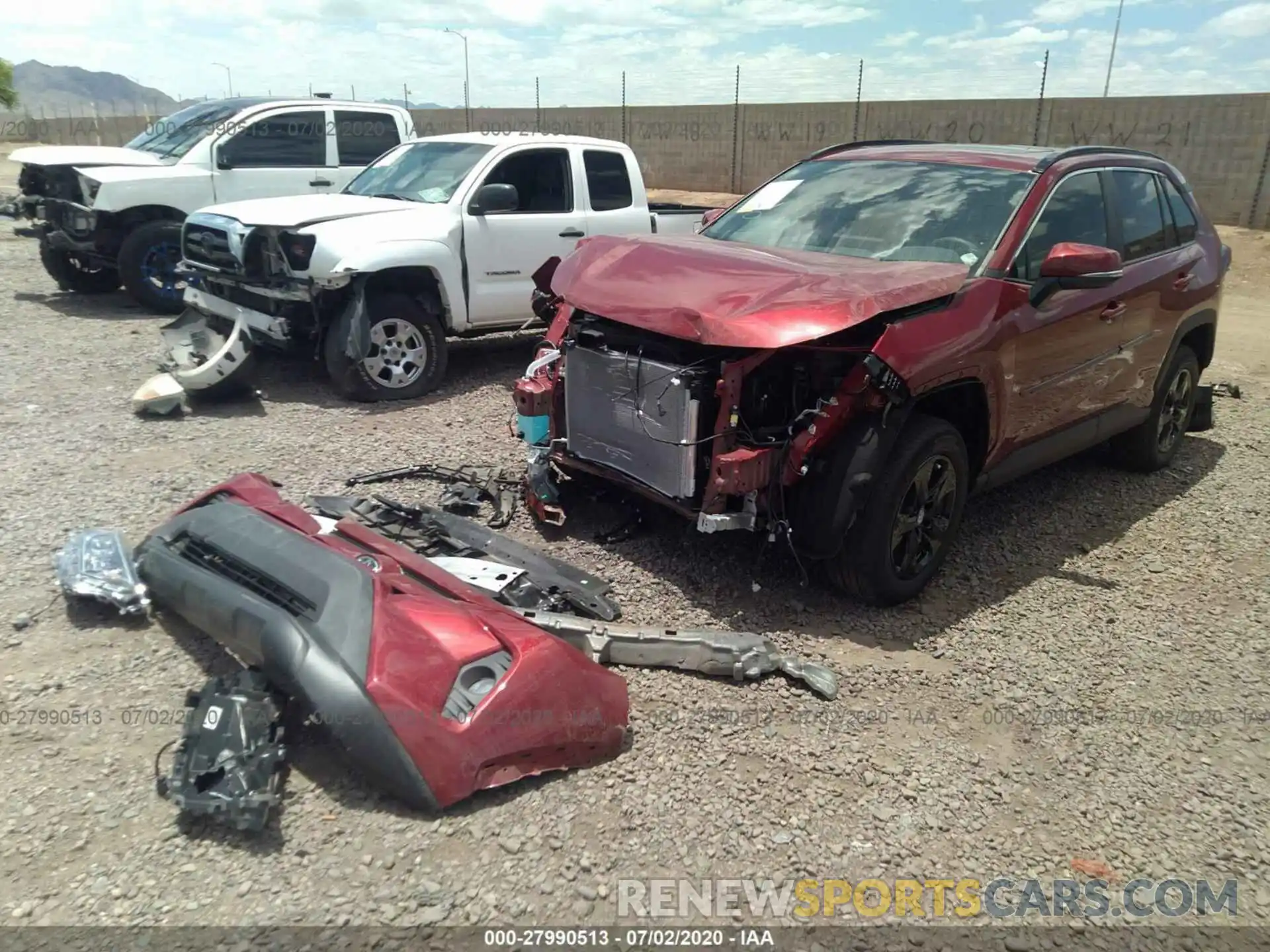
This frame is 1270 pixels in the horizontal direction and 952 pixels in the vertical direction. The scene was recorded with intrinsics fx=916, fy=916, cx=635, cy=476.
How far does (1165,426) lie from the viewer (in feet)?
20.0

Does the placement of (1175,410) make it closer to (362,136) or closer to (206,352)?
(206,352)

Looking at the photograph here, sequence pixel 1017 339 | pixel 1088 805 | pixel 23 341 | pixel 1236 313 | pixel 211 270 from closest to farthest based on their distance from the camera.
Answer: pixel 1088 805, pixel 1017 339, pixel 211 270, pixel 23 341, pixel 1236 313

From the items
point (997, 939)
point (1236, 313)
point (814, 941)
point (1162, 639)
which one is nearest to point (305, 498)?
point (814, 941)

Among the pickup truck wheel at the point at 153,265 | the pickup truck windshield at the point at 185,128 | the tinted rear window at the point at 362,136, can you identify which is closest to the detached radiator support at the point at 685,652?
the pickup truck wheel at the point at 153,265

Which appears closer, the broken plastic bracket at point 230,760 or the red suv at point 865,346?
the broken plastic bracket at point 230,760

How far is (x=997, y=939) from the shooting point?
97.2 inches

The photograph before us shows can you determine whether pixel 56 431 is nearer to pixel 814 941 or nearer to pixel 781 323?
pixel 781 323

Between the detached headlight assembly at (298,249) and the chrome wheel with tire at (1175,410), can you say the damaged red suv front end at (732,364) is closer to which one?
the chrome wheel with tire at (1175,410)

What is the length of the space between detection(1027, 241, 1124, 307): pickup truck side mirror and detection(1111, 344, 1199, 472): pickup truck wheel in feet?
6.50

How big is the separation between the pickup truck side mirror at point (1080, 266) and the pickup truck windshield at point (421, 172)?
4968 millimetres

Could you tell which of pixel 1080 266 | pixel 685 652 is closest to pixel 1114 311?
pixel 1080 266

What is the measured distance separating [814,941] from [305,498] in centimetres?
362

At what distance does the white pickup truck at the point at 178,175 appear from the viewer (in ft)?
31.6

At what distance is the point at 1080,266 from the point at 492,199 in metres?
4.70
